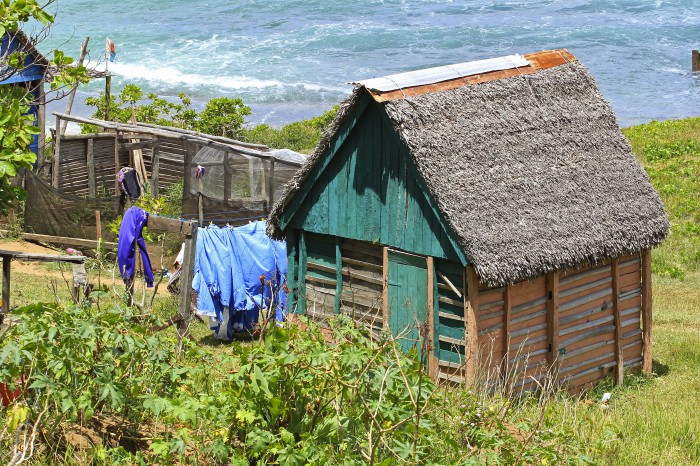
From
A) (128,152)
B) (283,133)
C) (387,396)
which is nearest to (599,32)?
(283,133)

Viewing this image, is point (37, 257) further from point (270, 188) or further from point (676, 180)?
point (676, 180)

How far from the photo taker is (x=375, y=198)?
11.9 m

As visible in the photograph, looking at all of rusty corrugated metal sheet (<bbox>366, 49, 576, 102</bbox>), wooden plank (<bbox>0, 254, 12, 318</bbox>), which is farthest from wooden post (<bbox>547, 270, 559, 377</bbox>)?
wooden plank (<bbox>0, 254, 12, 318</bbox>)

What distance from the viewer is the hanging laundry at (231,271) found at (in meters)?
14.7

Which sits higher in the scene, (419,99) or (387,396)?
(419,99)

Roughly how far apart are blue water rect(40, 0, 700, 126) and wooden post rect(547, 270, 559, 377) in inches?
1368

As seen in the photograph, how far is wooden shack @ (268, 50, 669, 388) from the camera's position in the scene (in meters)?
11.2

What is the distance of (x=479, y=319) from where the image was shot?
11.2 metres

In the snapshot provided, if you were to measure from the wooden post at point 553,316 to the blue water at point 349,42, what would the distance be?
34736mm

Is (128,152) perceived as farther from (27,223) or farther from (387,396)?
(387,396)

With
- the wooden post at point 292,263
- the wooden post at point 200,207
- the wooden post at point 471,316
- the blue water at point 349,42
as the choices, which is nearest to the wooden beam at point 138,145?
the wooden post at point 200,207

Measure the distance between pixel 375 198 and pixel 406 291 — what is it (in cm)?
118

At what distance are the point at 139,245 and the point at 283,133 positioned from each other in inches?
783

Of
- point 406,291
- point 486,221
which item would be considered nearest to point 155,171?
point 406,291
